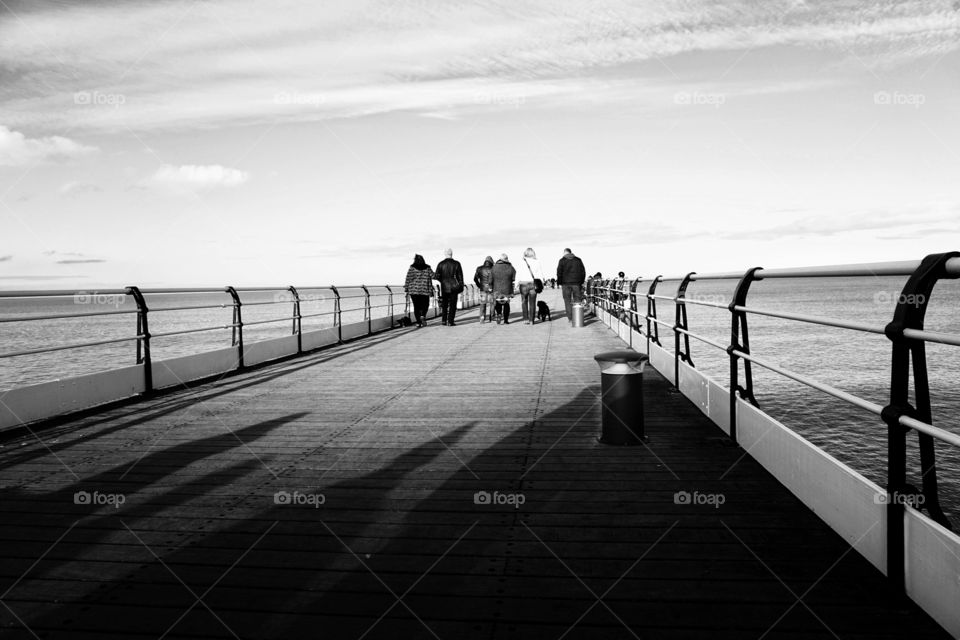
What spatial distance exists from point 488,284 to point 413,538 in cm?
1824

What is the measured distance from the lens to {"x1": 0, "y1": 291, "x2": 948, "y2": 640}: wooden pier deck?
9.27 ft

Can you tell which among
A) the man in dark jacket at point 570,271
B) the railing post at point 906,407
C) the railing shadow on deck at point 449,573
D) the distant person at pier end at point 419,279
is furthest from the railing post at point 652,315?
the distant person at pier end at point 419,279

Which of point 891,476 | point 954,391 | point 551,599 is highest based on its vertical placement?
point 891,476

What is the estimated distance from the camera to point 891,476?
3094 millimetres

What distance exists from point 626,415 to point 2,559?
165 inches

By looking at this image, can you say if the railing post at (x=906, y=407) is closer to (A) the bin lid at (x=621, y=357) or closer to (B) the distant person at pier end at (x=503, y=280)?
(A) the bin lid at (x=621, y=357)

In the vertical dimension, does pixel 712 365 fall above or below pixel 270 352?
below

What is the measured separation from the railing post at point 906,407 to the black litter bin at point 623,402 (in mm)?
2627

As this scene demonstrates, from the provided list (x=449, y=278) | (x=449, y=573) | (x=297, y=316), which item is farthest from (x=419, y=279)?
(x=449, y=573)

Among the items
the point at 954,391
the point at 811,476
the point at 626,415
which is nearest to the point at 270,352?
the point at 626,415

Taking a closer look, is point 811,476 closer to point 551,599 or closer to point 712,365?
point 551,599

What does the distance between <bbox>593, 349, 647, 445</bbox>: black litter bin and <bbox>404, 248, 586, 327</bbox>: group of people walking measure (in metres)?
13.0

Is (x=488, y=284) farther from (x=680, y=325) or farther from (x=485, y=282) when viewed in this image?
(x=680, y=325)

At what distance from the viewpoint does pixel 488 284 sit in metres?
21.8
